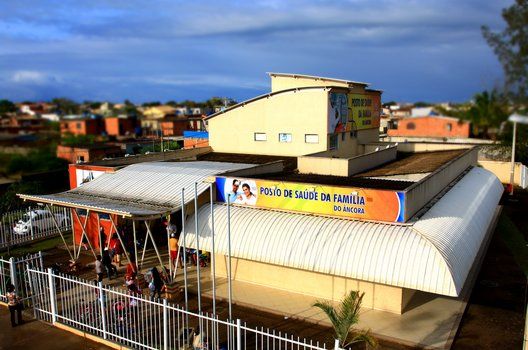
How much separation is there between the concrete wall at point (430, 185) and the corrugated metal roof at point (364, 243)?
0.50 m

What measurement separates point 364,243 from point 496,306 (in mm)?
5638

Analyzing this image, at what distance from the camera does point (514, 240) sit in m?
25.1

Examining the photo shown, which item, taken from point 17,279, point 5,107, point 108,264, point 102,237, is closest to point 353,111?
point 102,237

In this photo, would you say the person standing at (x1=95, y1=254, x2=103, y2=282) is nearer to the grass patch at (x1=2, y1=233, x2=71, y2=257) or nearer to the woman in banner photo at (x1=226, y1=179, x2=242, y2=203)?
the woman in banner photo at (x1=226, y1=179, x2=242, y2=203)

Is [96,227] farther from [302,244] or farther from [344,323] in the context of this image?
[344,323]

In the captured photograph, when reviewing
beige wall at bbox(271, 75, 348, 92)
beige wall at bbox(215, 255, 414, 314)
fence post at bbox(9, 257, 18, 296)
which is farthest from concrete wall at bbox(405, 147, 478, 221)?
fence post at bbox(9, 257, 18, 296)

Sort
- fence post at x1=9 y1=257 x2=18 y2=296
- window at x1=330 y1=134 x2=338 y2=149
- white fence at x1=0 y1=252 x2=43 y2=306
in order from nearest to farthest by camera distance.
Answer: fence post at x1=9 y1=257 x2=18 y2=296 < white fence at x1=0 y1=252 x2=43 y2=306 < window at x1=330 y1=134 x2=338 y2=149

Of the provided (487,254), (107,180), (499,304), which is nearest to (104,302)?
(107,180)

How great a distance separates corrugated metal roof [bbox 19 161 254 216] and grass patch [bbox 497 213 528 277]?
48.0 ft

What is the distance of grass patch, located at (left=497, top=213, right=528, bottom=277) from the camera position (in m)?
21.8

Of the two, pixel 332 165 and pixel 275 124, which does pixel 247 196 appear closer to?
pixel 332 165

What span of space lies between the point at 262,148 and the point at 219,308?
1657cm

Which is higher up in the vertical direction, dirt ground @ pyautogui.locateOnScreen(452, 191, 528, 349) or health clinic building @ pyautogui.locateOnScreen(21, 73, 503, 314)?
health clinic building @ pyautogui.locateOnScreen(21, 73, 503, 314)

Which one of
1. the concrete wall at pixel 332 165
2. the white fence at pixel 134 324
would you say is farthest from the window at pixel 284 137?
the white fence at pixel 134 324
